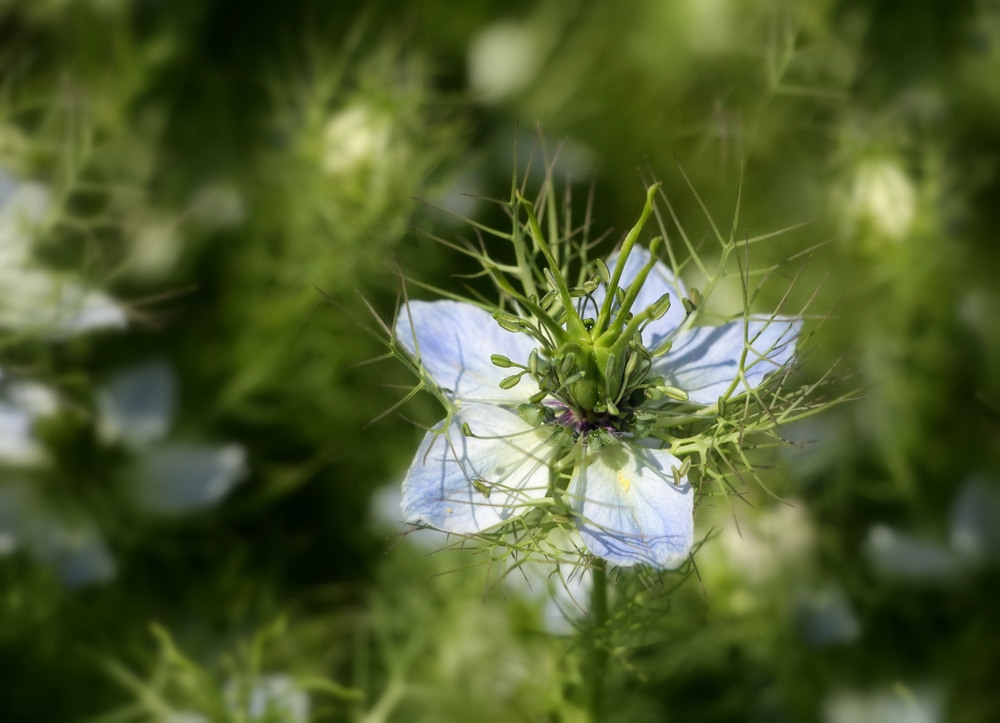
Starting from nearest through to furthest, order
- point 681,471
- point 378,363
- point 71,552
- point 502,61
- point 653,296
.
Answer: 1. point 681,471
2. point 653,296
3. point 71,552
4. point 378,363
5. point 502,61

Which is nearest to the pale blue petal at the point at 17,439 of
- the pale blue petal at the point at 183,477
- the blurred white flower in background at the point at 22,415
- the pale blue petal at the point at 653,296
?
the blurred white flower in background at the point at 22,415

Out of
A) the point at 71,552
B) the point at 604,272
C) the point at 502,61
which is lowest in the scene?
the point at 71,552

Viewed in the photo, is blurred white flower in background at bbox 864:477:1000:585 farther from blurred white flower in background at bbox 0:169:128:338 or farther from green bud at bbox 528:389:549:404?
blurred white flower in background at bbox 0:169:128:338

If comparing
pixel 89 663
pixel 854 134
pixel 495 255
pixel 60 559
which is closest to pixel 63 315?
pixel 60 559

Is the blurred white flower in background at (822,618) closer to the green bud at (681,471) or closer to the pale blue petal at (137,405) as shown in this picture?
the green bud at (681,471)

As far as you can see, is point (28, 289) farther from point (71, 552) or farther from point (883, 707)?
point (883, 707)

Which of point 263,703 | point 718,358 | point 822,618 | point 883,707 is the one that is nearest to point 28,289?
point 263,703

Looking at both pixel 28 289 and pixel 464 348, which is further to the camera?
pixel 28 289
